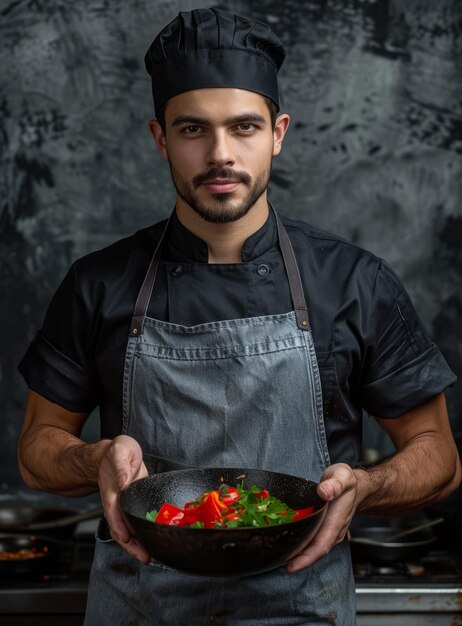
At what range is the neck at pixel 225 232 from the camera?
7.63ft

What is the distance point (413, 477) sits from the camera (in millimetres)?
2180

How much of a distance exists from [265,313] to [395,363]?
321 millimetres

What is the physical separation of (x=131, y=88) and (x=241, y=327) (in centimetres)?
170

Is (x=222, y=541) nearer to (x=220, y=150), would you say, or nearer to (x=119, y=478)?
(x=119, y=478)

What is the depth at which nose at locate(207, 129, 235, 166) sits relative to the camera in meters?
2.14

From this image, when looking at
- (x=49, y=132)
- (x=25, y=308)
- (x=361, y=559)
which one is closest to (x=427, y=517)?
(x=361, y=559)

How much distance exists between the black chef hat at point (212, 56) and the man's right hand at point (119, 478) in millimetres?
822

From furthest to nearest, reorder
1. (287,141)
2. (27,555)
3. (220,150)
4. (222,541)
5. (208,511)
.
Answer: (287,141) < (27,555) < (220,150) < (208,511) < (222,541)

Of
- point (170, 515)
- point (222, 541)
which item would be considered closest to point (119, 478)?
point (170, 515)

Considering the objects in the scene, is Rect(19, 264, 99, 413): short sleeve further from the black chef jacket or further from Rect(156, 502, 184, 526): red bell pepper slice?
Rect(156, 502, 184, 526): red bell pepper slice

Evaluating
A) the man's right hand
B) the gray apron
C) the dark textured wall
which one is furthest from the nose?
the dark textured wall

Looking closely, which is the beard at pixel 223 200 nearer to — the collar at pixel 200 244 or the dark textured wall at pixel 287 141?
the collar at pixel 200 244

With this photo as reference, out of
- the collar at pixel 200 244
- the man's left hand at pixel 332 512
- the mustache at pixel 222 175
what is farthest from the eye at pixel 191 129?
the man's left hand at pixel 332 512

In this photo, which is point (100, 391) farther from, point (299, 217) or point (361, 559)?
point (299, 217)
